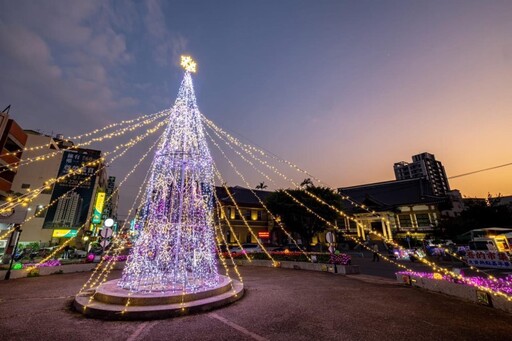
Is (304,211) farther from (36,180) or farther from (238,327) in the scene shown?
(36,180)

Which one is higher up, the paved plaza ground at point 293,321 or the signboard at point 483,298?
the signboard at point 483,298

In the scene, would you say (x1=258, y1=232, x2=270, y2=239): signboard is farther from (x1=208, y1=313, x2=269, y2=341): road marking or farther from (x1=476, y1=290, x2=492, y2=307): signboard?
(x1=208, y1=313, x2=269, y2=341): road marking

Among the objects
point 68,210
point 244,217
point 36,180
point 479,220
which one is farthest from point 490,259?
point 36,180

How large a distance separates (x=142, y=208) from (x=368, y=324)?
8584 millimetres

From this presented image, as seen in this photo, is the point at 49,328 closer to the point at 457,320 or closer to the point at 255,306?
the point at 255,306

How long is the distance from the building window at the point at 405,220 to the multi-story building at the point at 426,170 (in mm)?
109429

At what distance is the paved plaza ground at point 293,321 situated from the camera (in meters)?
5.21

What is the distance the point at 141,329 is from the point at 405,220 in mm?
46398

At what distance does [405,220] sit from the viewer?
41.4 meters

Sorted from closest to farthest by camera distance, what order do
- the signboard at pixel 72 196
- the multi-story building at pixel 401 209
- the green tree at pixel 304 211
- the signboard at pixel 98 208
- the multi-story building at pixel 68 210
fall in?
the green tree at pixel 304 211
the signboard at pixel 72 196
the multi-story building at pixel 68 210
the multi-story building at pixel 401 209
the signboard at pixel 98 208

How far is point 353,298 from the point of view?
832 cm

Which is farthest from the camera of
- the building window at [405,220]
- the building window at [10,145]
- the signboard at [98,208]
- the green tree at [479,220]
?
the building window at [405,220]

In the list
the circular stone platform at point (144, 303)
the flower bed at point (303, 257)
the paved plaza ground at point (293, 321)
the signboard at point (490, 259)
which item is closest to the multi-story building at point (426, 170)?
the signboard at point (490, 259)

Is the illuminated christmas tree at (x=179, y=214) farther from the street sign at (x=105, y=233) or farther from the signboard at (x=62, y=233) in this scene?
the signboard at (x=62, y=233)
